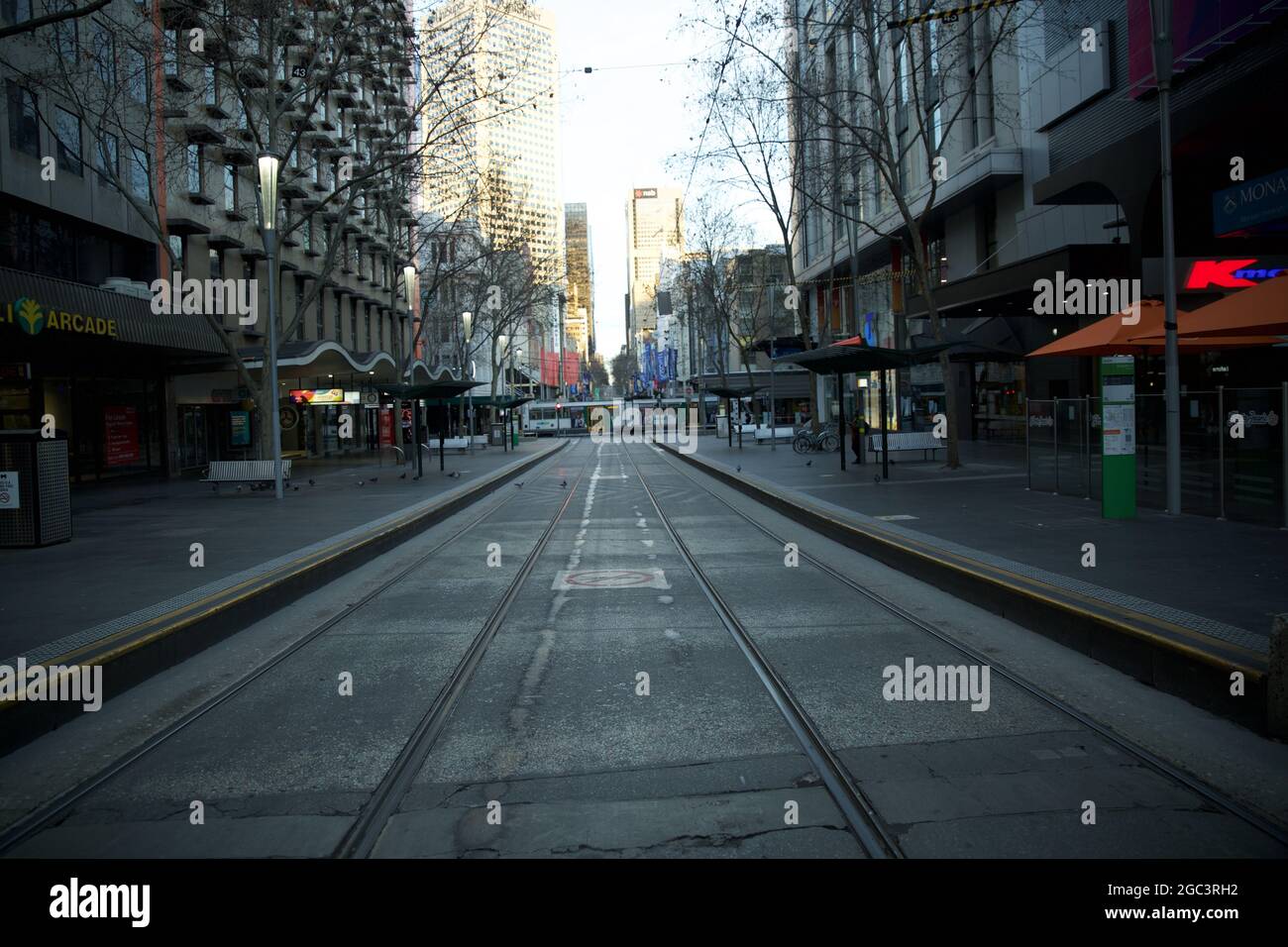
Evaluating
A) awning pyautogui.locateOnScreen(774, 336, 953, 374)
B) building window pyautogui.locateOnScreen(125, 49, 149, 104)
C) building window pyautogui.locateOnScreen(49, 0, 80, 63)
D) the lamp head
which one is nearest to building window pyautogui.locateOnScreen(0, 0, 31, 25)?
building window pyautogui.locateOnScreen(49, 0, 80, 63)

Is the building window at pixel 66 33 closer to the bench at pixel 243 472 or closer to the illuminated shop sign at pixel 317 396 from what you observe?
the bench at pixel 243 472

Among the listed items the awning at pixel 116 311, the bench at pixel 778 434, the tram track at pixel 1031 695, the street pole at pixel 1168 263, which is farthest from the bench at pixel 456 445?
the street pole at pixel 1168 263

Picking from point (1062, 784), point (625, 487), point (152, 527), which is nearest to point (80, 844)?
point (1062, 784)

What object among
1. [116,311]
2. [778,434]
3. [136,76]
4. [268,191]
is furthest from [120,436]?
[778,434]

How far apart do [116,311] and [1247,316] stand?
22800 mm

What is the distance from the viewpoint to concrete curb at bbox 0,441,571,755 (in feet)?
19.4

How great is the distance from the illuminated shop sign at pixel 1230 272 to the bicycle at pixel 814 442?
1612 centimetres

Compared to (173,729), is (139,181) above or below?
above

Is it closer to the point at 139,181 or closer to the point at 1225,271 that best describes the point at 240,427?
the point at 139,181

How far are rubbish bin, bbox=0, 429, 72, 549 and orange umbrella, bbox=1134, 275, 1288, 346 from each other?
54.1 feet

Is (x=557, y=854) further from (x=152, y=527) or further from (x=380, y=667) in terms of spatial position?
(x=152, y=527)

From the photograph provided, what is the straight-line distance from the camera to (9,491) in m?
13.5

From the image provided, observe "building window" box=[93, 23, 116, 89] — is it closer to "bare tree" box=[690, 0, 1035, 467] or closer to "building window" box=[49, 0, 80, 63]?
"building window" box=[49, 0, 80, 63]

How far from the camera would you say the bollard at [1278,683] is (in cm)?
520
